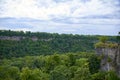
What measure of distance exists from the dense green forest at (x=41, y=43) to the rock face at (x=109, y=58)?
5713cm

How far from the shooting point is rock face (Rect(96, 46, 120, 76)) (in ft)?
Answer: 214

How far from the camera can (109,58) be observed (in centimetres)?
6912

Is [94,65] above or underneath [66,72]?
above

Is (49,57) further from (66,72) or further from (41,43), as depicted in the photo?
(41,43)

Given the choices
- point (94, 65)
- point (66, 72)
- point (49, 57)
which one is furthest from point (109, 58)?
point (49, 57)

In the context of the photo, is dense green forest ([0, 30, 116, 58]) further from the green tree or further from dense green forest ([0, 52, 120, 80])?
the green tree

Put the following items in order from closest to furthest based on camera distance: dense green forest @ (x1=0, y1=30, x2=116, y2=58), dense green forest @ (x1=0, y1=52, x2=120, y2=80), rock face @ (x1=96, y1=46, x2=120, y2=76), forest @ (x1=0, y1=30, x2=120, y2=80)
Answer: dense green forest @ (x1=0, y1=52, x2=120, y2=80) → rock face @ (x1=96, y1=46, x2=120, y2=76) → forest @ (x1=0, y1=30, x2=120, y2=80) → dense green forest @ (x1=0, y1=30, x2=116, y2=58)

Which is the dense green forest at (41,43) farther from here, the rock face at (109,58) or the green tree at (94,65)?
the rock face at (109,58)

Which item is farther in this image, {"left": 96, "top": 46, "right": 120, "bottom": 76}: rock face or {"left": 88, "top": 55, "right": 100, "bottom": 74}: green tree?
{"left": 88, "top": 55, "right": 100, "bottom": 74}: green tree

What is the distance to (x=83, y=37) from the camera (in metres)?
160

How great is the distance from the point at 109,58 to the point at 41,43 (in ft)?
271

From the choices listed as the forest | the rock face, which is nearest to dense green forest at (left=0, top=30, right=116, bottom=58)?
the forest

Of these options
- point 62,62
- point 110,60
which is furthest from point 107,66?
point 62,62

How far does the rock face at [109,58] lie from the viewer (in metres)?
65.2
